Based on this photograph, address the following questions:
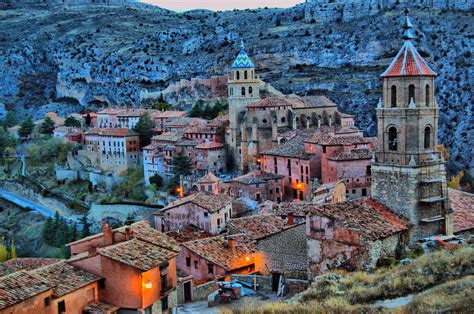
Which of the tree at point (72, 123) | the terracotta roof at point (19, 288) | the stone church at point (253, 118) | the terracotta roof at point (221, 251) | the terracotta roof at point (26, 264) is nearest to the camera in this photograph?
the terracotta roof at point (19, 288)

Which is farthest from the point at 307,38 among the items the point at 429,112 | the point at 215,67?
the point at 429,112

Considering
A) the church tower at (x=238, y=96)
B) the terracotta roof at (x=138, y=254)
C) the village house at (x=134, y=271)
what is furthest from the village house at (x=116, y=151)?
the terracotta roof at (x=138, y=254)

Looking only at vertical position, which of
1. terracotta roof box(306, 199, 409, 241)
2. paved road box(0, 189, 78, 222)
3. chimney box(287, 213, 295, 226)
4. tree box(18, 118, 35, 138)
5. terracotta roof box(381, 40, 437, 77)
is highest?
terracotta roof box(381, 40, 437, 77)

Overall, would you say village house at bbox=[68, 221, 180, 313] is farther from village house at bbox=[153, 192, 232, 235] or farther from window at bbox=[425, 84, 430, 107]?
village house at bbox=[153, 192, 232, 235]

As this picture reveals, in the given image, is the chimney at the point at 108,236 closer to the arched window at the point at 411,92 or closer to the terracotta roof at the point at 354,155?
the arched window at the point at 411,92

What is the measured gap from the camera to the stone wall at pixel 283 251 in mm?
25406

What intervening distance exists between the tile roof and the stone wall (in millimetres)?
15909

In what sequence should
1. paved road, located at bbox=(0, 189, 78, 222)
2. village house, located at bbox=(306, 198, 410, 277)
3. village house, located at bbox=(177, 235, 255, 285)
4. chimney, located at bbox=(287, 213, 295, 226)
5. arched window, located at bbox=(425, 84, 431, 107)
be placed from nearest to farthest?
village house, located at bbox=(306, 198, 410, 277) → arched window, located at bbox=(425, 84, 431, 107) → village house, located at bbox=(177, 235, 255, 285) → chimney, located at bbox=(287, 213, 295, 226) → paved road, located at bbox=(0, 189, 78, 222)

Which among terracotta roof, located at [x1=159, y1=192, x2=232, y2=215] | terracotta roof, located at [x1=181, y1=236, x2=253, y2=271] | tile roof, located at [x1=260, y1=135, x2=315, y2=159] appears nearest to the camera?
terracotta roof, located at [x1=181, y1=236, x2=253, y2=271]

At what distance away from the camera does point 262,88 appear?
67312 millimetres

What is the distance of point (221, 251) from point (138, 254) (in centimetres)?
Answer: 742

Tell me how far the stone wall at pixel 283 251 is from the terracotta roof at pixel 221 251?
585mm

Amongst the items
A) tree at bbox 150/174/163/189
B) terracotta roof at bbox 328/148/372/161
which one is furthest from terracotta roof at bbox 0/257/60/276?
tree at bbox 150/174/163/189

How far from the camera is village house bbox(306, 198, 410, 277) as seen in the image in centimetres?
2050
